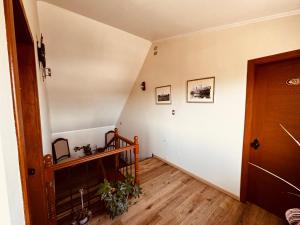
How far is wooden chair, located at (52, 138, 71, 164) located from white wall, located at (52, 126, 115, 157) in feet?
0.93

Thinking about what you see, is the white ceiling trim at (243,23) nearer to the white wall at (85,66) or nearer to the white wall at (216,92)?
the white wall at (216,92)

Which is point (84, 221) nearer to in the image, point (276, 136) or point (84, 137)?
point (276, 136)

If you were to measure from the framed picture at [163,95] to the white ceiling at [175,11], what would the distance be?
115 centimetres

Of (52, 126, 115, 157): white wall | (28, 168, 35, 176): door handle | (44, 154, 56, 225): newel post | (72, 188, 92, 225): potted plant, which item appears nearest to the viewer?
(28, 168, 35, 176): door handle


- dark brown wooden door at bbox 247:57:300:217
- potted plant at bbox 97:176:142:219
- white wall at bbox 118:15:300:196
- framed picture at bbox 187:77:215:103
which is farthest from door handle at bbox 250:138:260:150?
potted plant at bbox 97:176:142:219

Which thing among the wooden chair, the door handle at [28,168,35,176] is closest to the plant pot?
the door handle at [28,168,35,176]

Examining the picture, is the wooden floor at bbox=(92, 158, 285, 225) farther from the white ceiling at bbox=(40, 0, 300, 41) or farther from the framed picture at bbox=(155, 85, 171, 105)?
the white ceiling at bbox=(40, 0, 300, 41)

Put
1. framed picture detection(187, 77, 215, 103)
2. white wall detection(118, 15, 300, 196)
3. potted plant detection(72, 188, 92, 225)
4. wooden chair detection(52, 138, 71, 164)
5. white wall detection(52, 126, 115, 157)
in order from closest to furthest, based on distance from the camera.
Answer: potted plant detection(72, 188, 92, 225) < white wall detection(118, 15, 300, 196) < framed picture detection(187, 77, 215, 103) < wooden chair detection(52, 138, 71, 164) < white wall detection(52, 126, 115, 157)

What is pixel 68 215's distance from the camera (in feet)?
6.66

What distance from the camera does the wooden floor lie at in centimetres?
191

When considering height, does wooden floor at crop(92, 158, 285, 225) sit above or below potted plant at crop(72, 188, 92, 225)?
below

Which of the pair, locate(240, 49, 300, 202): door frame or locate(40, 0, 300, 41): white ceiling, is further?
locate(240, 49, 300, 202): door frame

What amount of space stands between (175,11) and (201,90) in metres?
1.25

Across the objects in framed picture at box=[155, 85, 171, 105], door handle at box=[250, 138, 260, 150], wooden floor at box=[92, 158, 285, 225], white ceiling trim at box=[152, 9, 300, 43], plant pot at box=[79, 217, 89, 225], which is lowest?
wooden floor at box=[92, 158, 285, 225]
